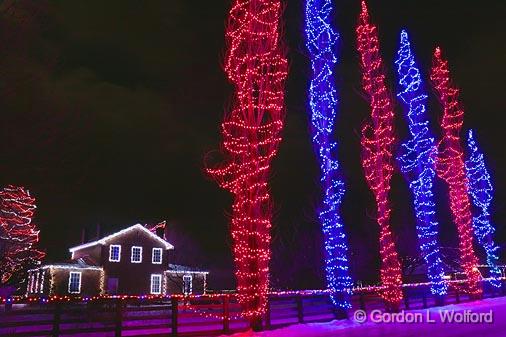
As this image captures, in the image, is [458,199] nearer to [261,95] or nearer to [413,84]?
[413,84]

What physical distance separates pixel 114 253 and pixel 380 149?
26145mm

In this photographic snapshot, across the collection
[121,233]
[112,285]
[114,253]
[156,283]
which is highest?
[121,233]

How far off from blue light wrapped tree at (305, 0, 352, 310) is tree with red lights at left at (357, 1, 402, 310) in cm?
293

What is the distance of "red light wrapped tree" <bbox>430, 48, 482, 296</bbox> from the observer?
26.7m

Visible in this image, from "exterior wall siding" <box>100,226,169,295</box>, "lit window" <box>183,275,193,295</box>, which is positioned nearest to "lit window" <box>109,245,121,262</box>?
"exterior wall siding" <box>100,226,169,295</box>

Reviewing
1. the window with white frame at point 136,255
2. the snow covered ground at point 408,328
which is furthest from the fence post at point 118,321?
the window with white frame at point 136,255

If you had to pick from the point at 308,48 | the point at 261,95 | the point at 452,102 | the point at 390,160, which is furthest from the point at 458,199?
the point at 261,95

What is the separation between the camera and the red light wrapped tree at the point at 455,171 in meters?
26.7

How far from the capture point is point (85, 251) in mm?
43094

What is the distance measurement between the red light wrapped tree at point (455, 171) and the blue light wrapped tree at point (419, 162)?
2.02m

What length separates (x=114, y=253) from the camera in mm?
41062

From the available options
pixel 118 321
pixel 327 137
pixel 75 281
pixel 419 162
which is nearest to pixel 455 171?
pixel 419 162

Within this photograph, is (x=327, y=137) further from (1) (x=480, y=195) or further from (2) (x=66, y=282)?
(2) (x=66, y=282)

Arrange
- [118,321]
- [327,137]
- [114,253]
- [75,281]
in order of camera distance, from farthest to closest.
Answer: [114,253] → [75,281] → [327,137] → [118,321]
